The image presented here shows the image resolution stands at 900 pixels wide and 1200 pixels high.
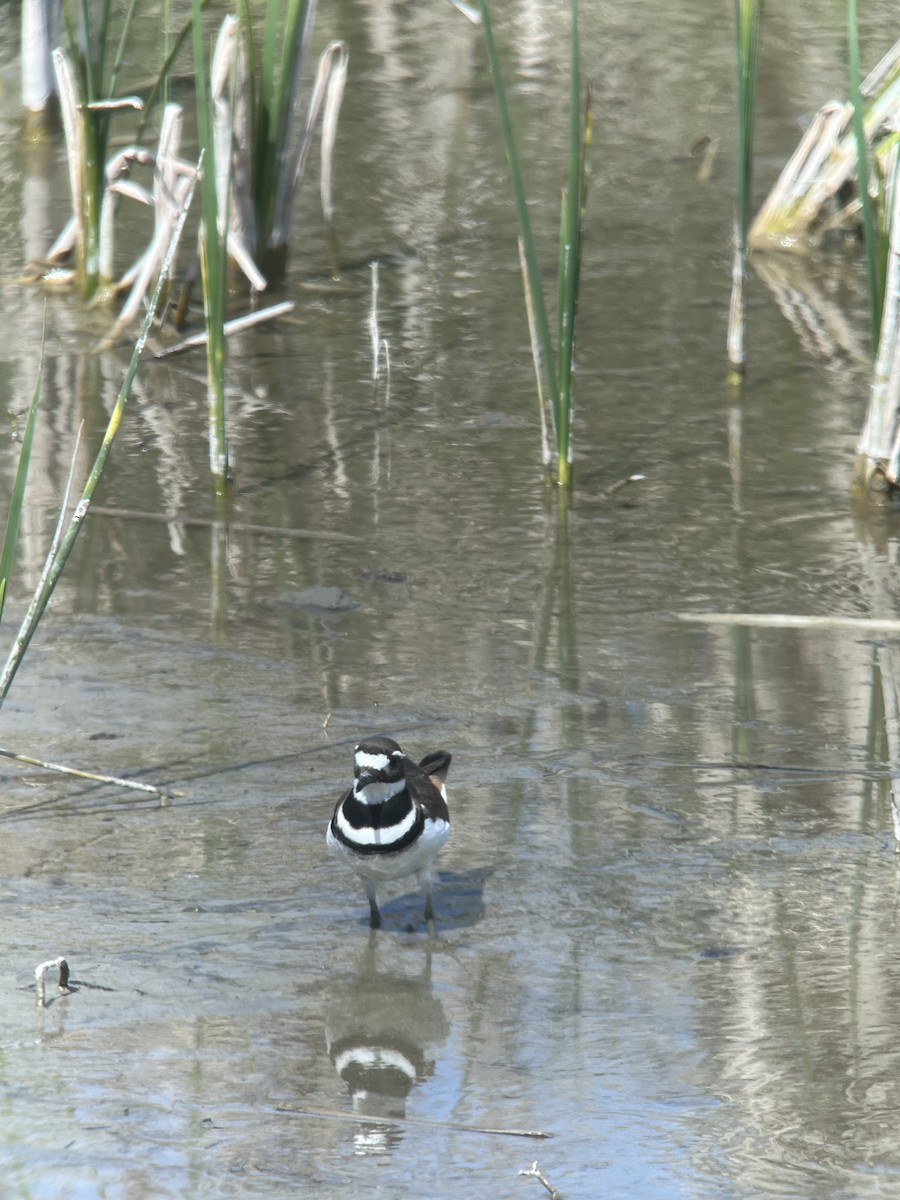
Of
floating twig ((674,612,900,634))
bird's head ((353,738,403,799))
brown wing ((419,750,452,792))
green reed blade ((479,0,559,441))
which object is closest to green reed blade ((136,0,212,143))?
green reed blade ((479,0,559,441))

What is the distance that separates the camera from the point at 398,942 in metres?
4.32

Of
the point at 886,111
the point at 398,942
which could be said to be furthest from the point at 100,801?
the point at 886,111

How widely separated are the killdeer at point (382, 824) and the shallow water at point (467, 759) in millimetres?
221

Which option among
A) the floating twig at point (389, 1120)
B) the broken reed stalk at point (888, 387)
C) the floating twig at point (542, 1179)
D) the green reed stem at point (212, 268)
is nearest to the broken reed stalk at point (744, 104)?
the broken reed stalk at point (888, 387)

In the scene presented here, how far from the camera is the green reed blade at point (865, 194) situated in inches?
242

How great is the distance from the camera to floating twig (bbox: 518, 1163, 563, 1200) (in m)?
Result: 3.24

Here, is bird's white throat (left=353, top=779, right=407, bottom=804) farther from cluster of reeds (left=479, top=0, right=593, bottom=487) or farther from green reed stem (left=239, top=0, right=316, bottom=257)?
green reed stem (left=239, top=0, right=316, bottom=257)

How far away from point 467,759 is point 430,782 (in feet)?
1.99

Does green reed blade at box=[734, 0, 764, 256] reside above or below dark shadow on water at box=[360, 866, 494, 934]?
above

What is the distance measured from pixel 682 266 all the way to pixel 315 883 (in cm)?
596

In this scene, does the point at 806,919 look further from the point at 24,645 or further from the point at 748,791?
the point at 24,645

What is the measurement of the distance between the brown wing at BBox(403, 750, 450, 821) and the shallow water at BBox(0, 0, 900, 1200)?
0.20 metres

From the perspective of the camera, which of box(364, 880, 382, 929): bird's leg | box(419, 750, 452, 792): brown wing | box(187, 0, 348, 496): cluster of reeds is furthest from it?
box(187, 0, 348, 496): cluster of reeds

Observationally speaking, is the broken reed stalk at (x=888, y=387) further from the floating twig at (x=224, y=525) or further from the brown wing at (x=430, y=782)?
the brown wing at (x=430, y=782)
